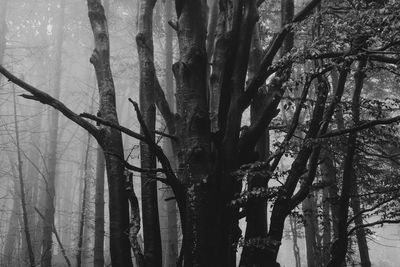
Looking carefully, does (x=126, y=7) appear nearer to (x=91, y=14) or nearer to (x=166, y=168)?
(x=91, y=14)

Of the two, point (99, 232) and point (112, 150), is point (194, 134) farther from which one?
point (99, 232)

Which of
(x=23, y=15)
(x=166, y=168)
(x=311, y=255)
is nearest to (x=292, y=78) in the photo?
(x=166, y=168)

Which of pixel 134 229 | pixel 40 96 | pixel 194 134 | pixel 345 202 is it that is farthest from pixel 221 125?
pixel 345 202

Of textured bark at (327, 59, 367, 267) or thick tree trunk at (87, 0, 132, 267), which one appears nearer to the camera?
thick tree trunk at (87, 0, 132, 267)

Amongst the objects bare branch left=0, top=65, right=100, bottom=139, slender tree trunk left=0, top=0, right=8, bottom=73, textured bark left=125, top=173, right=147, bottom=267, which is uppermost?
slender tree trunk left=0, top=0, right=8, bottom=73

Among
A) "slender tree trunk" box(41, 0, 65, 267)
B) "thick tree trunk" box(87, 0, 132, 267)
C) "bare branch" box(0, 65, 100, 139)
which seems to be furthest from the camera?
"slender tree trunk" box(41, 0, 65, 267)

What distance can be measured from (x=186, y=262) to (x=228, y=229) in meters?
0.53

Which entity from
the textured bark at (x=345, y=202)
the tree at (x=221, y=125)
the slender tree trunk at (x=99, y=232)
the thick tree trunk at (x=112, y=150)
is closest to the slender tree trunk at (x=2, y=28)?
the slender tree trunk at (x=99, y=232)

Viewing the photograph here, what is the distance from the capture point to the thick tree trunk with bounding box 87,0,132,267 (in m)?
3.92

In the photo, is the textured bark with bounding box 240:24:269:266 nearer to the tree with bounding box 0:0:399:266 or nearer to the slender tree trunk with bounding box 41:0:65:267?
the tree with bounding box 0:0:399:266

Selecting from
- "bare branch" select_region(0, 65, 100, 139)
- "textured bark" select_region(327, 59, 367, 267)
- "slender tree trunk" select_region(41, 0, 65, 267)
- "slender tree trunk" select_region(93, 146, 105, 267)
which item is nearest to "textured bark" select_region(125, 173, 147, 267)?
"bare branch" select_region(0, 65, 100, 139)

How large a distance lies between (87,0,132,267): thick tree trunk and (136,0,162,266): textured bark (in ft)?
0.72

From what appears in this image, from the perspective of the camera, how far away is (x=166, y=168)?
3.30m

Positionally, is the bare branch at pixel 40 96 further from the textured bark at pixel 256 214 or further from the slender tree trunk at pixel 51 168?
the slender tree trunk at pixel 51 168
